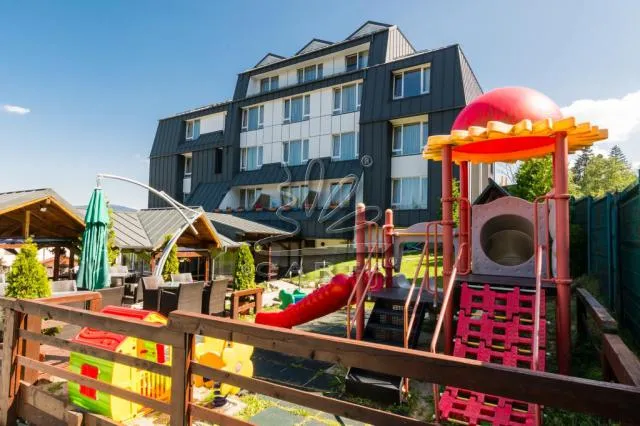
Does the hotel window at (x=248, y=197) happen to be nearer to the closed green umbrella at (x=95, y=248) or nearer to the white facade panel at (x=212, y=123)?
the white facade panel at (x=212, y=123)

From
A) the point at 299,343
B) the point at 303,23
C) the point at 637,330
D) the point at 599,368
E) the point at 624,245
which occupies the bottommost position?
the point at 599,368

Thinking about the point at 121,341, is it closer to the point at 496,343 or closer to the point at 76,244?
the point at 496,343

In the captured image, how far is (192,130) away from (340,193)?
1504cm

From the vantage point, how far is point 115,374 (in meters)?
3.59

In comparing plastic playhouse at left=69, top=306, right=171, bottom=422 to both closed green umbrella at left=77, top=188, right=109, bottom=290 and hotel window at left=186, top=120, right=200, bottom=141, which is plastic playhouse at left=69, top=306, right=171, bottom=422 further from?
hotel window at left=186, top=120, right=200, bottom=141

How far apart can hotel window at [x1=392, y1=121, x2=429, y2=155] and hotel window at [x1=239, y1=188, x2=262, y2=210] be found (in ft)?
34.1

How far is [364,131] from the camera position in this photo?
21891mm

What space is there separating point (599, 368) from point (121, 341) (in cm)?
640

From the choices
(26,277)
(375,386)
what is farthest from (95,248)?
(375,386)

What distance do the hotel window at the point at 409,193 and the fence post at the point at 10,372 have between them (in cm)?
1850

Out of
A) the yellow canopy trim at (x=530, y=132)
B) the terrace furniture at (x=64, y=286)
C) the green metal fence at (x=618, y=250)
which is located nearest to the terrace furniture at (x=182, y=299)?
the terrace furniture at (x=64, y=286)

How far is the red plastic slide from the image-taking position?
796 centimetres

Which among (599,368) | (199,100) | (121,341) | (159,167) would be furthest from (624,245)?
(159,167)

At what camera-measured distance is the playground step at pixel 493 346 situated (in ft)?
13.3
